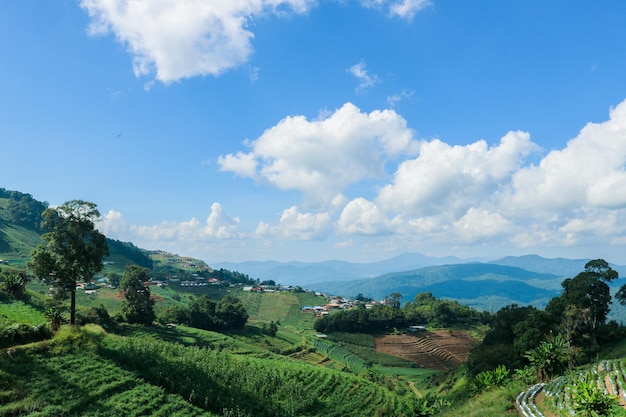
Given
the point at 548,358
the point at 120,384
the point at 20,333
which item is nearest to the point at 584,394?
the point at 548,358

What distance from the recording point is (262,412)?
36938 millimetres

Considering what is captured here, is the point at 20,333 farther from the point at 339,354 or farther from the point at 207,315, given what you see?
the point at 339,354

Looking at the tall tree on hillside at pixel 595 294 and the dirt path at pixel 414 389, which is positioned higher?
the tall tree on hillside at pixel 595 294

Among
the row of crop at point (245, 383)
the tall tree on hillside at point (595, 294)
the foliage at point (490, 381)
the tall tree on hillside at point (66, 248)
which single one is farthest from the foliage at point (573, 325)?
the tall tree on hillside at point (66, 248)

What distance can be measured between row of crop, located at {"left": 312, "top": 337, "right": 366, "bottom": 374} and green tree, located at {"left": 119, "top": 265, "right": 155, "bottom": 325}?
158 feet

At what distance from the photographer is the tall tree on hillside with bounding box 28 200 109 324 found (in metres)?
35.7

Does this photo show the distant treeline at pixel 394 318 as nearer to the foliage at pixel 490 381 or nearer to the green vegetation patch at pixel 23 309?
the foliage at pixel 490 381

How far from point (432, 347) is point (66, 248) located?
109091mm

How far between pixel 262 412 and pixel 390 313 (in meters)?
107

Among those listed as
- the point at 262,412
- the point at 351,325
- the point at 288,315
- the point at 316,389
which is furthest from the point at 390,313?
the point at 262,412

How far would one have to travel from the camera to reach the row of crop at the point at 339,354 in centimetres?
9653

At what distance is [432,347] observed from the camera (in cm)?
11794

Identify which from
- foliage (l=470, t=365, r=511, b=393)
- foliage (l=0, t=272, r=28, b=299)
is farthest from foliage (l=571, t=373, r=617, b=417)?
foliage (l=0, t=272, r=28, b=299)

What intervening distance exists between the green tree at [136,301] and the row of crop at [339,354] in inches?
1896
